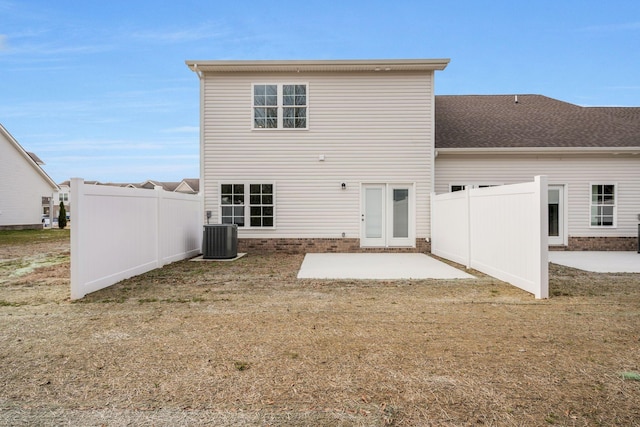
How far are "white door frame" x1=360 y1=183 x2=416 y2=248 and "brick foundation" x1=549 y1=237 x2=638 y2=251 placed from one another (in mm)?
5099

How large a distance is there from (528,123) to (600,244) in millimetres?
5075

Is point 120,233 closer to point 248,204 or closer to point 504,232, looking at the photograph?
point 248,204

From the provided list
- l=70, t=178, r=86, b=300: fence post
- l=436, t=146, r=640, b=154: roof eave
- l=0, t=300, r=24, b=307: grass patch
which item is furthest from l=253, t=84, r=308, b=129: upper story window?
l=0, t=300, r=24, b=307: grass patch

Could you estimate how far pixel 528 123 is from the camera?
14820 millimetres

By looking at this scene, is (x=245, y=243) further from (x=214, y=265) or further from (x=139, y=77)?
(x=139, y=77)

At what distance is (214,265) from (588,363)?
8202 mm

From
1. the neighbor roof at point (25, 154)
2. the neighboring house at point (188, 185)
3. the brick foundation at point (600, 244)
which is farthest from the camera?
the neighboring house at point (188, 185)

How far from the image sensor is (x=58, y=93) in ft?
63.3

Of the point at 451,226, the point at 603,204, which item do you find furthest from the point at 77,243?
the point at 603,204

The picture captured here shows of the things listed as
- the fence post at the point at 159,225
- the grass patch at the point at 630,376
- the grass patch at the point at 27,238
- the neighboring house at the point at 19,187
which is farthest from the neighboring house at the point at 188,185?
the grass patch at the point at 630,376

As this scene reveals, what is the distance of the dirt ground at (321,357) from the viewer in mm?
2631

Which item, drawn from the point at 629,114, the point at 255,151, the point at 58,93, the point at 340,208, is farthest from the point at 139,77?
the point at 629,114

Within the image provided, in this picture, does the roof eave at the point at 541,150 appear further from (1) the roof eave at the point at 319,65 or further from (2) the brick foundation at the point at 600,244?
(2) the brick foundation at the point at 600,244

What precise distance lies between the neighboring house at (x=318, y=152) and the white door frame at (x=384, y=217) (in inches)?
5.7
